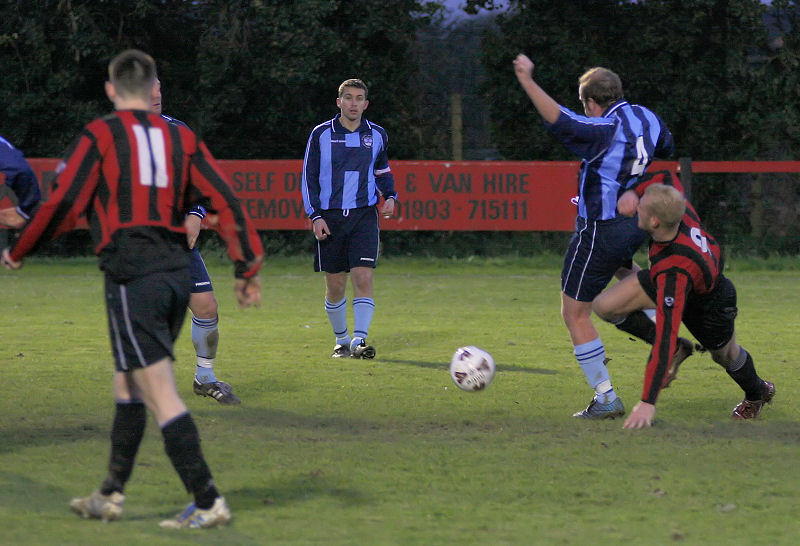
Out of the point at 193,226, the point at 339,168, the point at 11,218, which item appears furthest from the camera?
the point at 339,168

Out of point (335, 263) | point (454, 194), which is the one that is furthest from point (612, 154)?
point (454, 194)

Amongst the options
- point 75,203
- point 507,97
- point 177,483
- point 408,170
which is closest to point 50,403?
point 177,483

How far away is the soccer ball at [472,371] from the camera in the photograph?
7.19 metres

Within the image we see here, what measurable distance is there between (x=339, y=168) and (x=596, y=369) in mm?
3481

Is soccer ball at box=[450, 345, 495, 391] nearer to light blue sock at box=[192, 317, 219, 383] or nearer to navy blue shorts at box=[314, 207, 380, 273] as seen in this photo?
light blue sock at box=[192, 317, 219, 383]

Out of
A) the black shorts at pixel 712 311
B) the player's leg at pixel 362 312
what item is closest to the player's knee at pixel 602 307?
the black shorts at pixel 712 311

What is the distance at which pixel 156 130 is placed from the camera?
4.55 metres

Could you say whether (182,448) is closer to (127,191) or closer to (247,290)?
(247,290)

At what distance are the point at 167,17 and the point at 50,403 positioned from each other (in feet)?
51.9

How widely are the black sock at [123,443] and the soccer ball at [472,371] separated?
2.89m

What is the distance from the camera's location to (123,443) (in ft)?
15.3

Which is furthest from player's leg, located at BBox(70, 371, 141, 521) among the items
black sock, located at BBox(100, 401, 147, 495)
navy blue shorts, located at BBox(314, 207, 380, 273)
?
navy blue shorts, located at BBox(314, 207, 380, 273)

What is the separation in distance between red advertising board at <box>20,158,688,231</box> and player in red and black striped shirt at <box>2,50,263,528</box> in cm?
1205

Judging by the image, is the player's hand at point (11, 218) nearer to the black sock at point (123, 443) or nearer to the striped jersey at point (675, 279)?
the black sock at point (123, 443)
